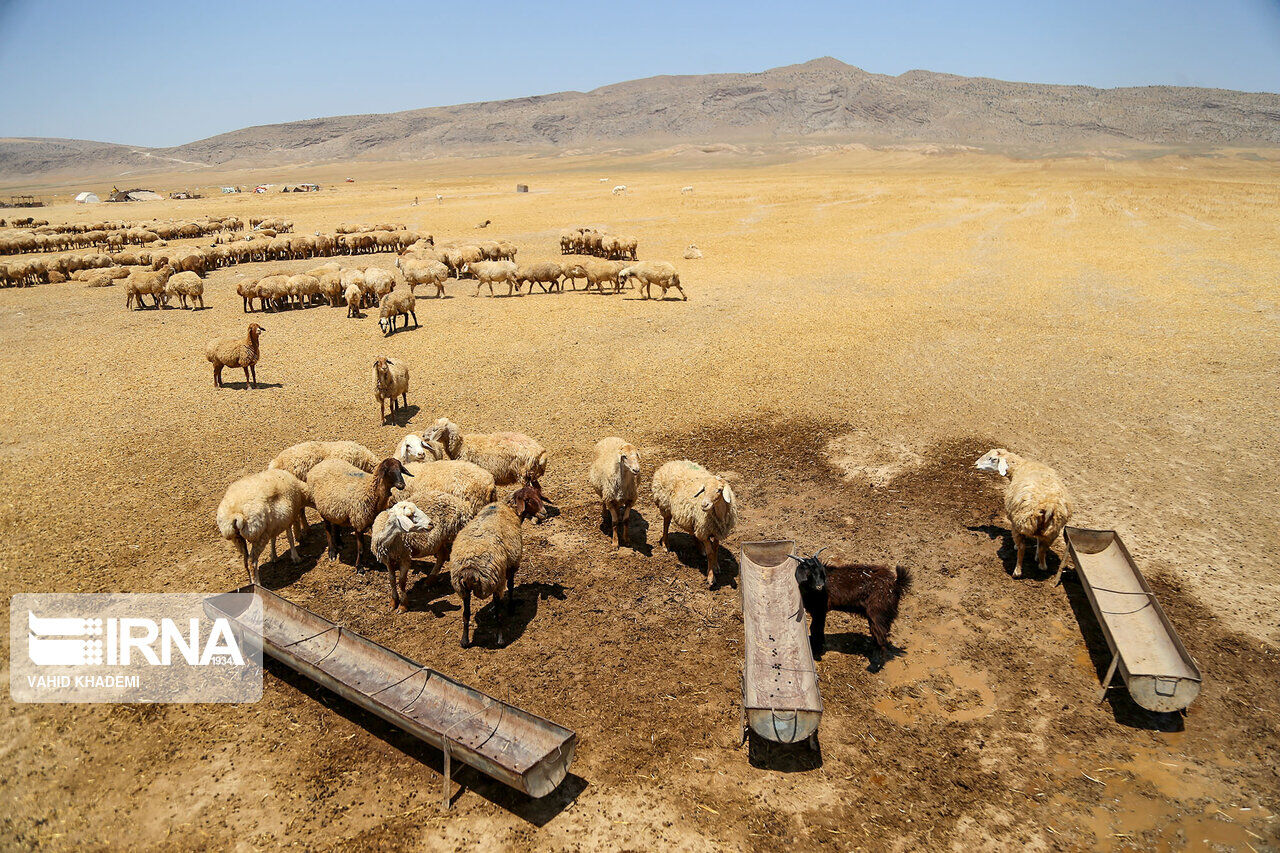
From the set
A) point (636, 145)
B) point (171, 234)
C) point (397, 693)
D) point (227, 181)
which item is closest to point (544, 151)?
point (636, 145)

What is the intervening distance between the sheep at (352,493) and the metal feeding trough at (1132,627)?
8.79 meters

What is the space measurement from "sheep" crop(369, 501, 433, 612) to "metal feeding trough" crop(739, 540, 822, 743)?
162 inches

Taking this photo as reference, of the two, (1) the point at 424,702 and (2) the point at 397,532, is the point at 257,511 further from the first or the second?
(1) the point at 424,702

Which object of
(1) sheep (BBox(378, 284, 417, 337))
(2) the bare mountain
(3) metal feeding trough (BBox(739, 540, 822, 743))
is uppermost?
(2) the bare mountain

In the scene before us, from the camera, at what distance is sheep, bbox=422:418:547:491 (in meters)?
10.5

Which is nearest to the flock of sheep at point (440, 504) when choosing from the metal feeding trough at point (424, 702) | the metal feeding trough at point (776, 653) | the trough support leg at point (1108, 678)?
the metal feeding trough at point (776, 653)

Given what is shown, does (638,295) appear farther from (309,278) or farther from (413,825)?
(413,825)

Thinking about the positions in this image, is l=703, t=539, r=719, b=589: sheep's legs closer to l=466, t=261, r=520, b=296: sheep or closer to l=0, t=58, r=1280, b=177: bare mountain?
l=466, t=261, r=520, b=296: sheep

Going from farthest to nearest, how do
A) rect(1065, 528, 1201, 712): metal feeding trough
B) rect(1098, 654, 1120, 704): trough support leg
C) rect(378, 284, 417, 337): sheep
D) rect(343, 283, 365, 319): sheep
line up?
rect(343, 283, 365, 319): sheep < rect(378, 284, 417, 337): sheep < rect(1098, 654, 1120, 704): trough support leg < rect(1065, 528, 1201, 712): metal feeding trough

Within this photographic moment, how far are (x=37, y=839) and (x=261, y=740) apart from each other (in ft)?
5.66

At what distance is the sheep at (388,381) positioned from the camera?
1338 cm

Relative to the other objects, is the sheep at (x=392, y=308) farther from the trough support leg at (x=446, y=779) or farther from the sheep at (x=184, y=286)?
the trough support leg at (x=446, y=779)

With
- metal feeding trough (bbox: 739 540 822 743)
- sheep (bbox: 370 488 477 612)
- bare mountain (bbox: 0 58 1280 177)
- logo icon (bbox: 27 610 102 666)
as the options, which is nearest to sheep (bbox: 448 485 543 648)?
sheep (bbox: 370 488 477 612)

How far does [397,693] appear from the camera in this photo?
21.9 feet
